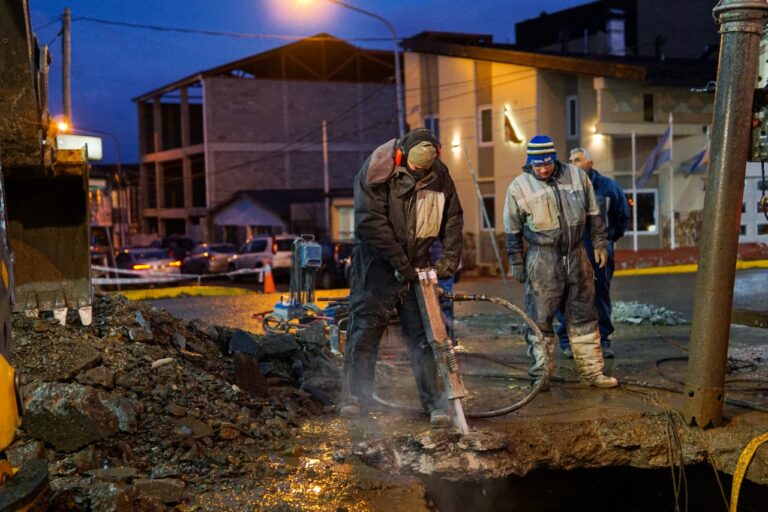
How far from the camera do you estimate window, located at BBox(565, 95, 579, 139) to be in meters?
26.0

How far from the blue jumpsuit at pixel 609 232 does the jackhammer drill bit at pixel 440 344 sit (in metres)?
2.51

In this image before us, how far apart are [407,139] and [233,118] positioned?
43729 millimetres

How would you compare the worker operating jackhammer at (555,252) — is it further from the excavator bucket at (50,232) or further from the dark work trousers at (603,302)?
the excavator bucket at (50,232)

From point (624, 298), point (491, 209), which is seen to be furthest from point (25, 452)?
point (491, 209)

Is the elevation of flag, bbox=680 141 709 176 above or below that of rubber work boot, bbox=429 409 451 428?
above

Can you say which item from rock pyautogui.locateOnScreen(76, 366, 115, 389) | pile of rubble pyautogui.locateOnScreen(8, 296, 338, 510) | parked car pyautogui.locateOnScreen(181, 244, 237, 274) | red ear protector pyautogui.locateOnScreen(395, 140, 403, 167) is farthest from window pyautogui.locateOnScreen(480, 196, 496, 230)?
rock pyautogui.locateOnScreen(76, 366, 115, 389)

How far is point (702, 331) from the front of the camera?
507cm

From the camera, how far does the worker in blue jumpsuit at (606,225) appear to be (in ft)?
24.6

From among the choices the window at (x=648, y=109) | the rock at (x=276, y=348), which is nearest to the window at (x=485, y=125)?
the window at (x=648, y=109)

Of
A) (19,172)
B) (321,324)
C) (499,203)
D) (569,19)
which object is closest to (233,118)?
(569,19)

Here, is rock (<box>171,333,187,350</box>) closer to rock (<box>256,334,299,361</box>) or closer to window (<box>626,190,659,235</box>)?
rock (<box>256,334,299,361</box>)

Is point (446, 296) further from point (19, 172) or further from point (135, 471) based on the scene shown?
point (19, 172)

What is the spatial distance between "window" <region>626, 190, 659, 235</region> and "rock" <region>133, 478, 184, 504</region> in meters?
24.7

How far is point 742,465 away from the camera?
16.5 feet
